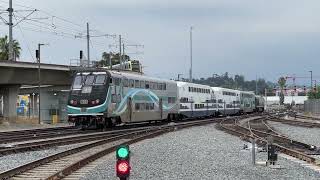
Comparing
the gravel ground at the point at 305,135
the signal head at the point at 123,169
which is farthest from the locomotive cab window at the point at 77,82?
the signal head at the point at 123,169

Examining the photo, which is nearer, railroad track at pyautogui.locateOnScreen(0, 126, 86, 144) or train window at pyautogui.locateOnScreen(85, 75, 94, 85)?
railroad track at pyautogui.locateOnScreen(0, 126, 86, 144)

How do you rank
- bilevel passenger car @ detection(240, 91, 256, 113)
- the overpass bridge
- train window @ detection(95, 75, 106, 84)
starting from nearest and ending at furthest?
1. train window @ detection(95, 75, 106, 84)
2. the overpass bridge
3. bilevel passenger car @ detection(240, 91, 256, 113)

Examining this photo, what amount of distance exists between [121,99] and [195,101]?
72.9ft

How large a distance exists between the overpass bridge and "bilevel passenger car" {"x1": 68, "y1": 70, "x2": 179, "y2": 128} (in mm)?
17585

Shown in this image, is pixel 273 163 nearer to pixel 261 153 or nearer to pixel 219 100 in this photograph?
pixel 261 153

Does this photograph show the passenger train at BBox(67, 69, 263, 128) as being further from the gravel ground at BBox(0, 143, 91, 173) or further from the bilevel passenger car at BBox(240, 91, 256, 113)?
the bilevel passenger car at BBox(240, 91, 256, 113)

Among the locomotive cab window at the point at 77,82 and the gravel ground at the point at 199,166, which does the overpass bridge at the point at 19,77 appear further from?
the gravel ground at the point at 199,166

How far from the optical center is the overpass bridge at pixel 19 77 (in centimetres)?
5212

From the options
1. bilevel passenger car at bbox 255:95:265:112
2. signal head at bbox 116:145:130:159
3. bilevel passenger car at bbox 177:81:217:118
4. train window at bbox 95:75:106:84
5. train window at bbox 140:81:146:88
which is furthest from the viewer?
bilevel passenger car at bbox 255:95:265:112

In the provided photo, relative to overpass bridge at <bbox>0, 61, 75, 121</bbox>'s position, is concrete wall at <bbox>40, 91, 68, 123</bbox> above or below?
below

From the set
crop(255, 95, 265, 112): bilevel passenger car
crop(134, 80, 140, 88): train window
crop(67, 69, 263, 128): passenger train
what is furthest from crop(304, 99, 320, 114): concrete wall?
crop(134, 80, 140, 88): train window

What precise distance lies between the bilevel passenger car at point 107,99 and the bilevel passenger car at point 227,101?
2870cm

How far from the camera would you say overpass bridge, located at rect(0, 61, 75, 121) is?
52.1 meters

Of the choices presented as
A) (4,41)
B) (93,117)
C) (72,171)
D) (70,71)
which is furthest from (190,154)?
(4,41)
